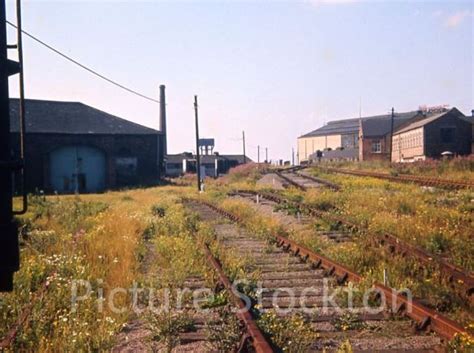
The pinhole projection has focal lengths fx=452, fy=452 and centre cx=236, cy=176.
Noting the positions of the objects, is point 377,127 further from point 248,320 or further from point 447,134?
point 248,320

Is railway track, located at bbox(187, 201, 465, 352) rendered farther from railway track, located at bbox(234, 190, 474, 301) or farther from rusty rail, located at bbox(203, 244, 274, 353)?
railway track, located at bbox(234, 190, 474, 301)

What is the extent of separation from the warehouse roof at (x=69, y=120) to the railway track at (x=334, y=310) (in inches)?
1244

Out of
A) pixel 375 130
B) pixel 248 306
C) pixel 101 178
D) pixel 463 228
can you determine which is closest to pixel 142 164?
pixel 101 178

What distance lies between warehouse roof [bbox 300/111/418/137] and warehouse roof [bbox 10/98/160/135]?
4003 cm

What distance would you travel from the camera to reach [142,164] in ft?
127

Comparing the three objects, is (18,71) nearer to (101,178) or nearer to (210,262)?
(210,262)

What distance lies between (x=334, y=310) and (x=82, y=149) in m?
34.2

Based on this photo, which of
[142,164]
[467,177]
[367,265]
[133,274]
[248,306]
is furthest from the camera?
[142,164]

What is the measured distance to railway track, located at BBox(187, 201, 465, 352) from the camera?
4.11m

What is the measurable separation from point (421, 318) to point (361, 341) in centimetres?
73

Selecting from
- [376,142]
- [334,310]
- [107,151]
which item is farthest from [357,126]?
[334,310]

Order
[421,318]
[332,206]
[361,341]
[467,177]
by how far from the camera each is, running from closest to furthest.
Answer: [361,341], [421,318], [332,206], [467,177]

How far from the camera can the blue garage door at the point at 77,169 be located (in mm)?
35188

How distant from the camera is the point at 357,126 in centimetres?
10144
